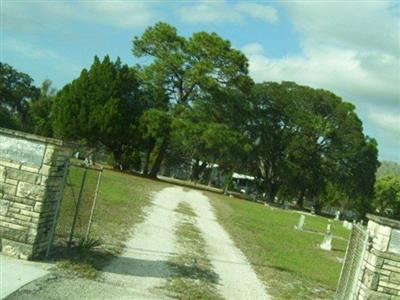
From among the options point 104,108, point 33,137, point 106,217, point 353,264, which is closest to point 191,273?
point 353,264

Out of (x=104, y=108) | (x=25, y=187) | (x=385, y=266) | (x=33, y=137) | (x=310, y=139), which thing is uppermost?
(x=310, y=139)

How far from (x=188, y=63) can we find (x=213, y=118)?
17.7ft

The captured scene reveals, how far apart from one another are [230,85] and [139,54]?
900cm

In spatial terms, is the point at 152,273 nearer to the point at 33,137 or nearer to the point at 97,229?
the point at 33,137

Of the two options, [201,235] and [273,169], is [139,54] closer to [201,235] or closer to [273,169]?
[273,169]

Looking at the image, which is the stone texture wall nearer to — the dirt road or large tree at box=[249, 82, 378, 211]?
the dirt road

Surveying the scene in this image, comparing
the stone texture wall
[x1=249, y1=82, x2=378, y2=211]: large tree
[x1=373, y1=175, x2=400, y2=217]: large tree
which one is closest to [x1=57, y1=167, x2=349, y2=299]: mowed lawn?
the stone texture wall

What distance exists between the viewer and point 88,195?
2345 cm

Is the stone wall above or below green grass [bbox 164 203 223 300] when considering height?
above

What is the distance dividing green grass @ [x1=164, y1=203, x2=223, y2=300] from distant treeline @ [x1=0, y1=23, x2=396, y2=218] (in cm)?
3583

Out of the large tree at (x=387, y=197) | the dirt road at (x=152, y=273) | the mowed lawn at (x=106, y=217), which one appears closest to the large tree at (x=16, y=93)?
the large tree at (x=387, y=197)

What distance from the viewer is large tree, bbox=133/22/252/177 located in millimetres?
54594

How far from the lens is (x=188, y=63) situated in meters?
55.1

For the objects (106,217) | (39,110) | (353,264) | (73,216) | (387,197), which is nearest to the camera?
(353,264)
